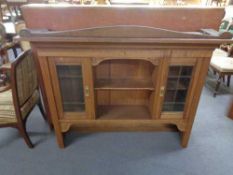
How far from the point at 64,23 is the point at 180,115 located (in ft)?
3.99

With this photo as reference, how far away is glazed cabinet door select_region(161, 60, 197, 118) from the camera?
1.33 m

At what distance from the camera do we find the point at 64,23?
1.33m

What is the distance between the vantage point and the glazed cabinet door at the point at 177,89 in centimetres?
133

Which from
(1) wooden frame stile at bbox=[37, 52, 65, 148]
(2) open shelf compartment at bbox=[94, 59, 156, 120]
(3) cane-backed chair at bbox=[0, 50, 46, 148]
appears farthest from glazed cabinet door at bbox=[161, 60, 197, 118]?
(3) cane-backed chair at bbox=[0, 50, 46, 148]

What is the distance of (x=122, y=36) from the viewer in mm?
1137

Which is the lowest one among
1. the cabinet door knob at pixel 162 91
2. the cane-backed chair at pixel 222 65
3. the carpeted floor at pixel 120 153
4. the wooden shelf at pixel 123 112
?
the carpeted floor at pixel 120 153

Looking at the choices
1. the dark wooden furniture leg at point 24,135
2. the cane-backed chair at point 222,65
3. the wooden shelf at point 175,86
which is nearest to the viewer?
the wooden shelf at point 175,86

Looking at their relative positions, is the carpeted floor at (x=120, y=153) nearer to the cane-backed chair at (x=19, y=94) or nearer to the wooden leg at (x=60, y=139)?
the wooden leg at (x=60, y=139)

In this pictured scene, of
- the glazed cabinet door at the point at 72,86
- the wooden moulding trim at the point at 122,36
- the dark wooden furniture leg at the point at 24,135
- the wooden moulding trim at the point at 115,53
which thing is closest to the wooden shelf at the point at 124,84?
the glazed cabinet door at the point at 72,86

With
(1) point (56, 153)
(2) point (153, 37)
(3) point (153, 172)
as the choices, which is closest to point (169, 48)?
(2) point (153, 37)

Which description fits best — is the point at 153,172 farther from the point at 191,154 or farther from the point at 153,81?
the point at 153,81

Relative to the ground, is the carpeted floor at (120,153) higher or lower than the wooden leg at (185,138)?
lower

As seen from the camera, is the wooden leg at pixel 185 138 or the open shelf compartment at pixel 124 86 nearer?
the open shelf compartment at pixel 124 86

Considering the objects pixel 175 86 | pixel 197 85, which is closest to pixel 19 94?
pixel 175 86
